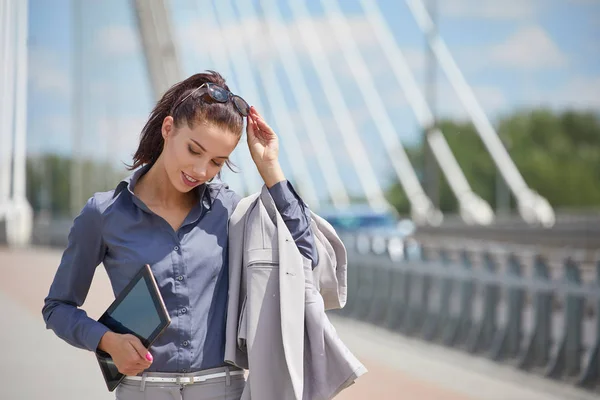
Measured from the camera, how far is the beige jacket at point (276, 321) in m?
2.95

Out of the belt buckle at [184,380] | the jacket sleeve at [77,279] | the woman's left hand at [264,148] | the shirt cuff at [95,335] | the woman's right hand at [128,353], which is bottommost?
the belt buckle at [184,380]

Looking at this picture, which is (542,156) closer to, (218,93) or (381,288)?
(381,288)

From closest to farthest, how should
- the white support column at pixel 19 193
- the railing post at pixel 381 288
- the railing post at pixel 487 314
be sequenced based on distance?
the railing post at pixel 487 314 < the railing post at pixel 381 288 < the white support column at pixel 19 193

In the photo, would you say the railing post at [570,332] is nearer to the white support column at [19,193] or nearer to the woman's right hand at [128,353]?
the woman's right hand at [128,353]

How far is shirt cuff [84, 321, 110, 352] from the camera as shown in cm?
300

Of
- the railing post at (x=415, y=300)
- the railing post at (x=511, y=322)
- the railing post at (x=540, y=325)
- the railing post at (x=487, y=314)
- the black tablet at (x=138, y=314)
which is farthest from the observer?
the railing post at (x=415, y=300)

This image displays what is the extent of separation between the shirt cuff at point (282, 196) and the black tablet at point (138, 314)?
14.3 inches

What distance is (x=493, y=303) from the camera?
10844mm

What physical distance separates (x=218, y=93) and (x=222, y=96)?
14 mm

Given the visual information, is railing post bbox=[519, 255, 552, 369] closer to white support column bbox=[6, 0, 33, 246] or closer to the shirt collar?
the shirt collar

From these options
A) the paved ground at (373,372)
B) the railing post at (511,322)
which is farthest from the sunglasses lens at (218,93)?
the railing post at (511,322)

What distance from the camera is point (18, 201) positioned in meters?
47.6

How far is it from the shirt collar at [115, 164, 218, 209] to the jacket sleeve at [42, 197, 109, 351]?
0.09 meters

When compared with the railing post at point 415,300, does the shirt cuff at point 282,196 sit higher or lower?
lower
